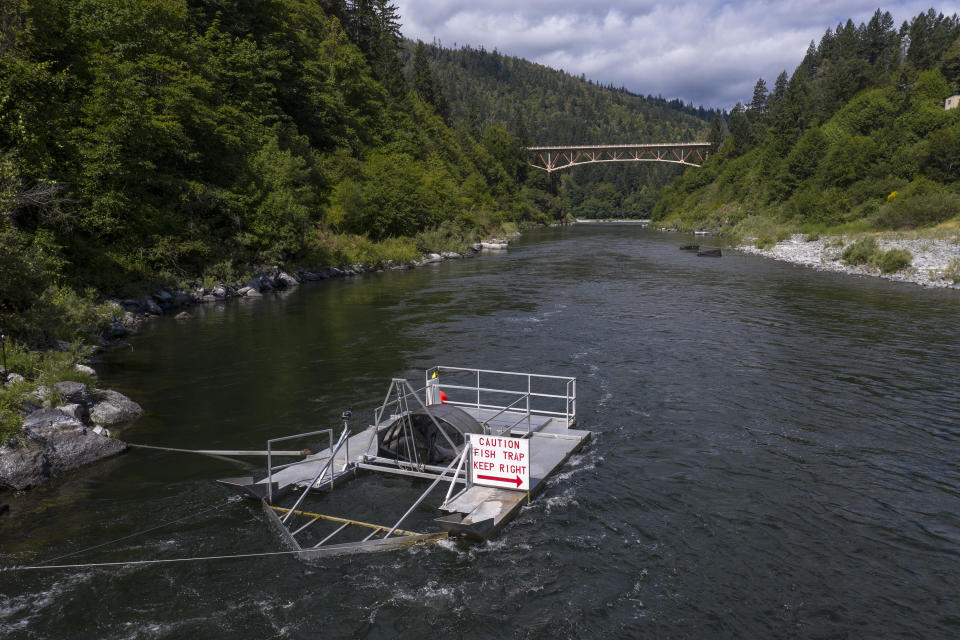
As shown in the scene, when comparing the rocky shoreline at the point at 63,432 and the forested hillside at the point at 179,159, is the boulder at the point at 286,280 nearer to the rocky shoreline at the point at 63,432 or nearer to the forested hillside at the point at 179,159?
the forested hillside at the point at 179,159

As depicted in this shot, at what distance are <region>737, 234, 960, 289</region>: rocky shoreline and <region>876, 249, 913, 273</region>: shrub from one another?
0.39 metres

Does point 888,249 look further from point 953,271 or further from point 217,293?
point 217,293

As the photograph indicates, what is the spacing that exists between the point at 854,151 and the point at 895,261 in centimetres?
4264

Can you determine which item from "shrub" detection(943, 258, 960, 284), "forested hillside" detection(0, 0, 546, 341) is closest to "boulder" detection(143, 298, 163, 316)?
"forested hillside" detection(0, 0, 546, 341)

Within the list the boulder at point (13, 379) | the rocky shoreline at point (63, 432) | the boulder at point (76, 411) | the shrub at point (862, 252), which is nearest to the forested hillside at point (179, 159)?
the boulder at point (13, 379)

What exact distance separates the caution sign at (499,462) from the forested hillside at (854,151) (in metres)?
59.5

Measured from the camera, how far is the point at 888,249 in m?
49.1

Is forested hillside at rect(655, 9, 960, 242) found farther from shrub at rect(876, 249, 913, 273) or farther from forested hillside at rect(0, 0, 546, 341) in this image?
forested hillside at rect(0, 0, 546, 341)

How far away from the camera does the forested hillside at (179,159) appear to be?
25.5 m

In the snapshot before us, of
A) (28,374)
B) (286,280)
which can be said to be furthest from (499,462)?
(286,280)

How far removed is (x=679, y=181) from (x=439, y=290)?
457 ft

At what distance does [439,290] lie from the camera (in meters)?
42.2

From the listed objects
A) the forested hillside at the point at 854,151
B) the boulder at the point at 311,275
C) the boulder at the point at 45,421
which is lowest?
the boulder at the point at 45,421

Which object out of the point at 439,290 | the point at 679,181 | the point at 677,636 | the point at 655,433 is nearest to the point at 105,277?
the point at 439,290
